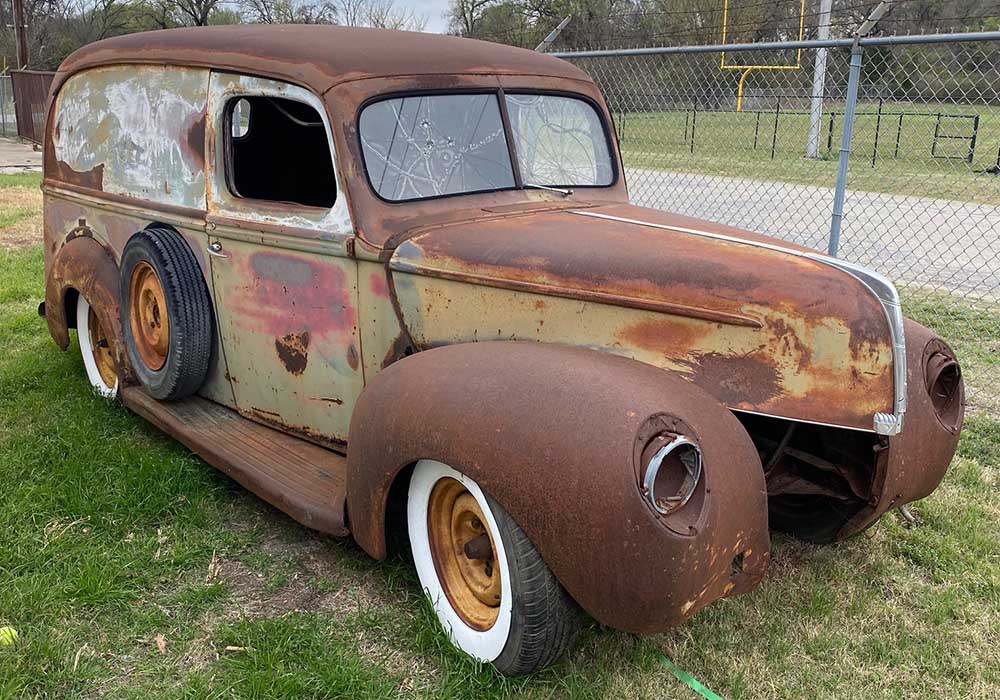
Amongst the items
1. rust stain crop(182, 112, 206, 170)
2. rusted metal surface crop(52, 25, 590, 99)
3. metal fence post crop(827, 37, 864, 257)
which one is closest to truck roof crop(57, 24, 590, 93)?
rusted metal surface crop(52, 25, 590, 99)

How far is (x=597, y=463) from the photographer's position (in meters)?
2.13

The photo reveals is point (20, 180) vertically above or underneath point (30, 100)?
underneath

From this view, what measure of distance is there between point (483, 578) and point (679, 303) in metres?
1.04

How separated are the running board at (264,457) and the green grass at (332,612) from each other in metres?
0.24

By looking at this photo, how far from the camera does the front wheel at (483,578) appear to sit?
7.77ft

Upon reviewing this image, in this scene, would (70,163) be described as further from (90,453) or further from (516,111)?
(516,111)

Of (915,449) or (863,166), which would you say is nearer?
(915,449)

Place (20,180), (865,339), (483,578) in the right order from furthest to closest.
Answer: (20,180), (483,578), (865,339)

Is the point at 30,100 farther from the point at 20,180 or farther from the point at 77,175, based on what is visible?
the point at 77,175

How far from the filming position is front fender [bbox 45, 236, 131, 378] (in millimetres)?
4082

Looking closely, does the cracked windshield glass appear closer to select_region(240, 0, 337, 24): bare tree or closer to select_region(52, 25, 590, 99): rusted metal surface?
select_region(52, 25, 590, 99): rusted metal surface

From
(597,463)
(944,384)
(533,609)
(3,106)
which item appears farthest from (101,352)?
(3,106)

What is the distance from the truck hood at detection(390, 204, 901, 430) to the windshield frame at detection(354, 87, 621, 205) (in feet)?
0.75

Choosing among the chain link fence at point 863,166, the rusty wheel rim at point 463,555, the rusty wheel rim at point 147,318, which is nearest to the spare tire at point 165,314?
the rusty wheel rim at point 147,318
